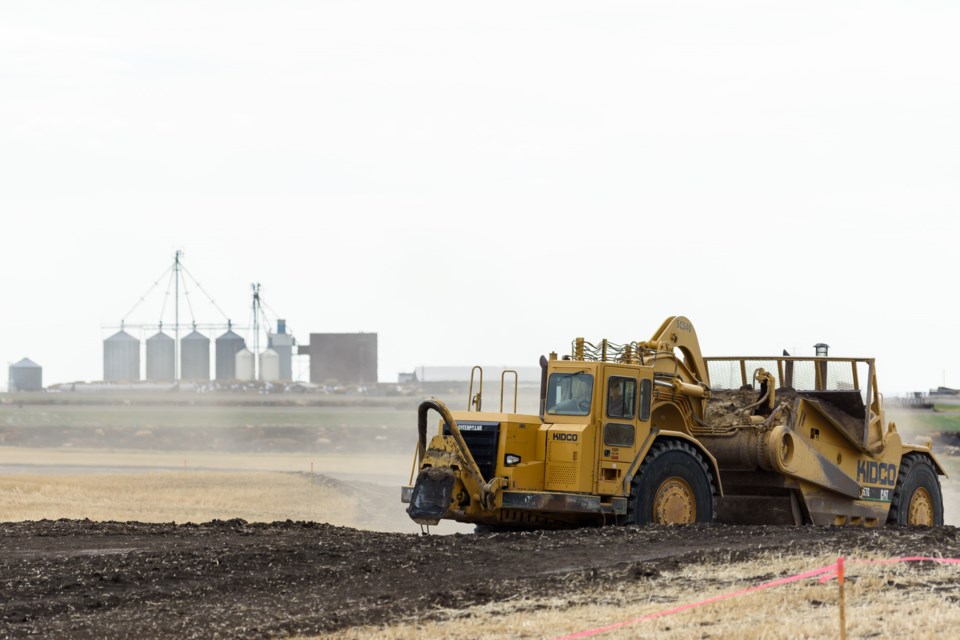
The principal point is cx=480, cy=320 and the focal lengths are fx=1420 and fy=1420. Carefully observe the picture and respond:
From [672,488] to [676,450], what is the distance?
53cm

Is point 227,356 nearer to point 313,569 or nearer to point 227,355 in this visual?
point 227,355

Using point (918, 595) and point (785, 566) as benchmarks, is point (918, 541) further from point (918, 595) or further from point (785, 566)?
point (918, 595)

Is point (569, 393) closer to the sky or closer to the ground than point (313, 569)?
closer to the sky

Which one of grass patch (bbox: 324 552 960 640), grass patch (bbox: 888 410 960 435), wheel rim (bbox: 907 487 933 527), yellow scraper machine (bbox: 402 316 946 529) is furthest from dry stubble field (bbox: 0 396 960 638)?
grass patch (bbox: 888 410 960 435)

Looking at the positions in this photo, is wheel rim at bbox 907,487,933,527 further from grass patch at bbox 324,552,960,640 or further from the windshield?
grass patch at bbox 324,552,960,640

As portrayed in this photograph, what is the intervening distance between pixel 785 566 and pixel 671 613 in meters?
2.72

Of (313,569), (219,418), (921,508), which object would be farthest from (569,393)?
(219,418)

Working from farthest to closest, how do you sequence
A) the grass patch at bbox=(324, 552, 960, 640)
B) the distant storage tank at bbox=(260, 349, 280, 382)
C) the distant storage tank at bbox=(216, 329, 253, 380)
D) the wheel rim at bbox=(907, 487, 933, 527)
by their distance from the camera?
the distant storage tank at bbox=(216, 329, 253, 380)
the distant storage tank at bbox=(260, 349, 280, 382)
the wheel rim at bbox=(907, 487, 933, 527)
the grass patch at bbox=(324, 552, 960, 640)

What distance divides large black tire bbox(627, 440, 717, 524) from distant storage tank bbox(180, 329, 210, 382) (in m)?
181

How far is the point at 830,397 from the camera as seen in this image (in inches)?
918

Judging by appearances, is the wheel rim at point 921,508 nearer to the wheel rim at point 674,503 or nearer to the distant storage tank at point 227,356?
the wheel rim at point 674,503

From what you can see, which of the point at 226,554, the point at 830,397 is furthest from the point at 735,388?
the point at 226,554

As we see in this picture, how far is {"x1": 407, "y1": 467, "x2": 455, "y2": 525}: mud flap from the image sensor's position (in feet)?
62.1

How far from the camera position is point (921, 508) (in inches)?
963
